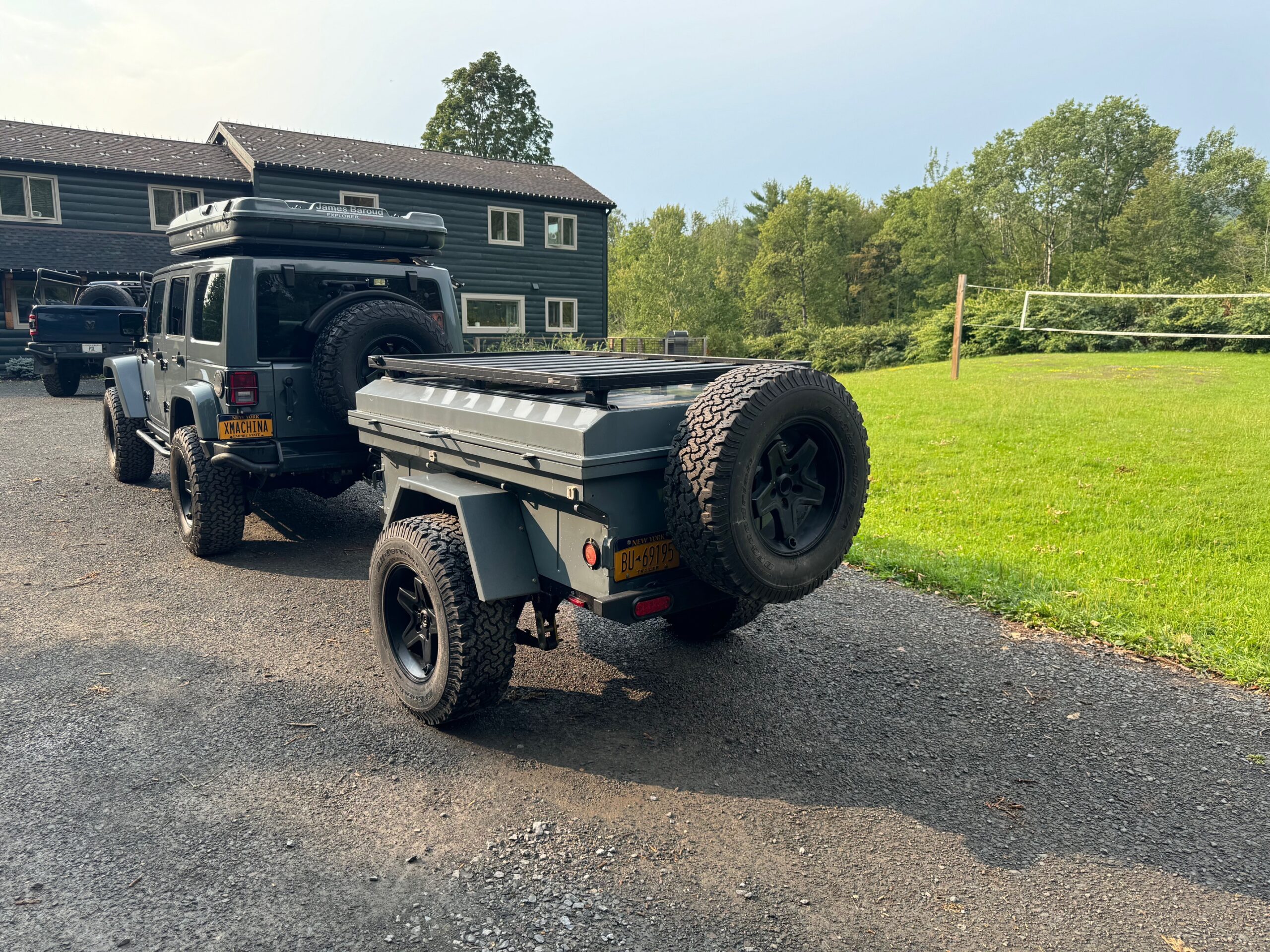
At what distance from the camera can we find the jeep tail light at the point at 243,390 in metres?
6.14

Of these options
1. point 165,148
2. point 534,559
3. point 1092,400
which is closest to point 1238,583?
point 534,559

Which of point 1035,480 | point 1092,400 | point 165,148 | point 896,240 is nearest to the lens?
point 1035,480

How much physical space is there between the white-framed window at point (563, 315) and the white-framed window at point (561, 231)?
1727 millimetres

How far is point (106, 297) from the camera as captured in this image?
1752 centimetres

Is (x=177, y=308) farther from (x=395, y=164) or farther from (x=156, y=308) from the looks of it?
(x=395, y=164)

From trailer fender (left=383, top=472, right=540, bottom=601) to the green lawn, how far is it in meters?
3.61

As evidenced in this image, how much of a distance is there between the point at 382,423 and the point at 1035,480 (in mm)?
7301

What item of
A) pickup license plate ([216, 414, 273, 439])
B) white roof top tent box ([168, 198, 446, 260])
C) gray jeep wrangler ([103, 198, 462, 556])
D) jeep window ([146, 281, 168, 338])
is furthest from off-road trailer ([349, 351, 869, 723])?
jeep window ([146, 281, 168, 338])

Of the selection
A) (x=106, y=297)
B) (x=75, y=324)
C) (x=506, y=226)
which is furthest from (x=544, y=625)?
(x=506, y=226)

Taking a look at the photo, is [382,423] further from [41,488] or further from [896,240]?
[896,240]

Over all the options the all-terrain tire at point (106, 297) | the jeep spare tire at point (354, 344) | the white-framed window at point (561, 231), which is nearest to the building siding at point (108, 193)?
the all-terrain tire at point (106, 297)

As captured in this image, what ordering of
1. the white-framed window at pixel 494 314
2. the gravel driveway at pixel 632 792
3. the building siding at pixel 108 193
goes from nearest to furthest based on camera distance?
the gravel driveway at pixel 632 792, the building siding at pixel 108 193, the white-framed window at pixel 494 314

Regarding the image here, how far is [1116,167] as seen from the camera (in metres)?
55.2

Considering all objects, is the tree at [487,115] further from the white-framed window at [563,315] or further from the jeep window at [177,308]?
the jeep window at [177,308]
